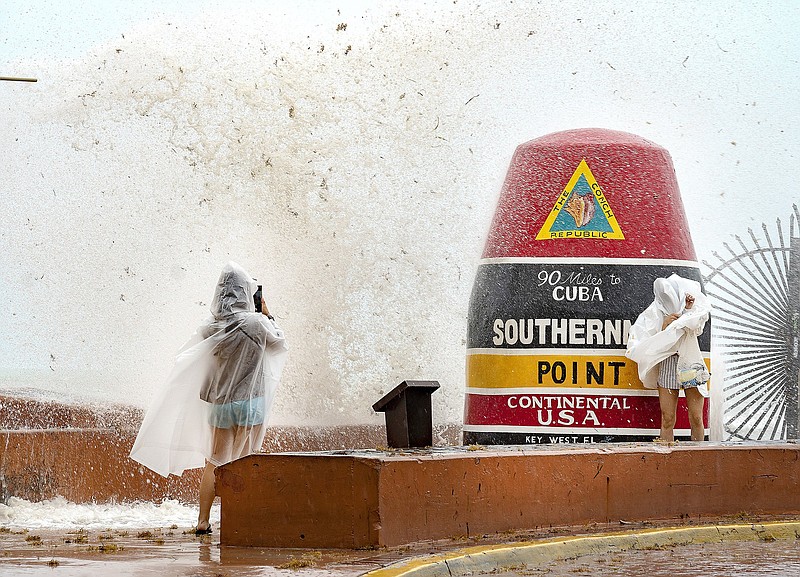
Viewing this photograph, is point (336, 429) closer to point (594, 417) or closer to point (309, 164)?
point (309, 164)

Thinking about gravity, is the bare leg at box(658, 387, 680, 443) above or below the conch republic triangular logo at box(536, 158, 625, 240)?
below

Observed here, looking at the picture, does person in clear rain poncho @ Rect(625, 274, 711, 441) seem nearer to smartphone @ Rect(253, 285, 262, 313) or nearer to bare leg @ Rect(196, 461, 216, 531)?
smartphone @ Rect(253, 285, 262, 313)

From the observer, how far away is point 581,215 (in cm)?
1009

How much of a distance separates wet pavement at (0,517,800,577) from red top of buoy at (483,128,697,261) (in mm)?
2635

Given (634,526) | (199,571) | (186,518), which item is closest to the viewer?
(199,571)

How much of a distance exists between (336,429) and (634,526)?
225 inches

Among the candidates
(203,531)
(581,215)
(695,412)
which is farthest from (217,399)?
(695,412)

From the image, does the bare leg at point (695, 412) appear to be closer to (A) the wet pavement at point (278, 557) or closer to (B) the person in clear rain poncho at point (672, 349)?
(B) the person in clear rain poncho at point (672, 349)

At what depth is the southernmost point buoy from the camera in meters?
9.85

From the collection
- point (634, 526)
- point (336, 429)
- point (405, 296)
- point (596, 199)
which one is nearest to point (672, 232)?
point (596, 199)

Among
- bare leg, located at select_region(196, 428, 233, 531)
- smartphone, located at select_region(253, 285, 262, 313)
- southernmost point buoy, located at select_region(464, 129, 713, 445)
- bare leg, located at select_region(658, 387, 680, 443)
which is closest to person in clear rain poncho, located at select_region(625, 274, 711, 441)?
bare leg, located at select_region(658, 387, 680, 443)

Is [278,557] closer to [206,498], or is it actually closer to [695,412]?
[206,498]

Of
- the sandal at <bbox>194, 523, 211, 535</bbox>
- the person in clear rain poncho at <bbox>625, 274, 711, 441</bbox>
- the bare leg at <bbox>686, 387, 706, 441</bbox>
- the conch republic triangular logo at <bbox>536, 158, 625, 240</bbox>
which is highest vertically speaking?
the conch republic triangular logo at <bbox>536, 158, 625, 240</bbox>

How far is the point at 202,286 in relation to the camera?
13695 mm
